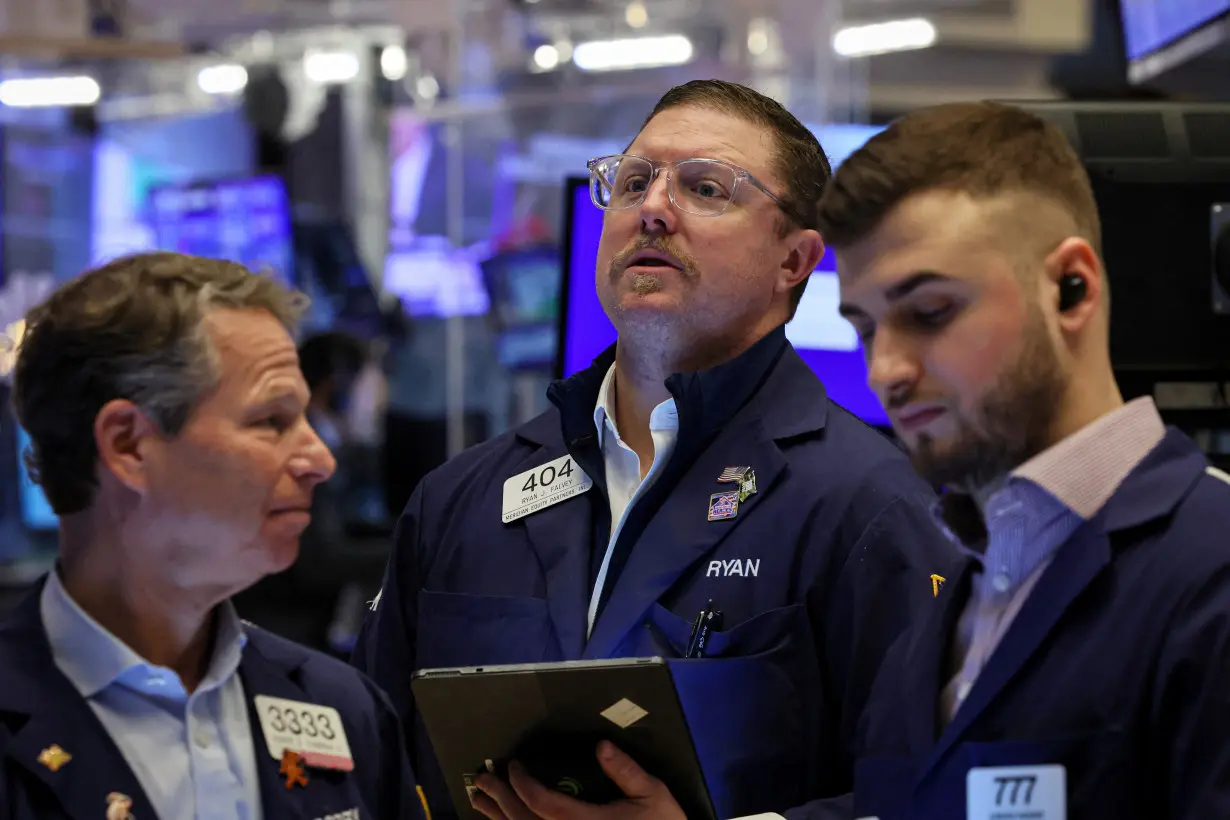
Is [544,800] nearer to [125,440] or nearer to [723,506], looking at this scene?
[723,506]

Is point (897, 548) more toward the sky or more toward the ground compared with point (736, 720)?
more toward the sky

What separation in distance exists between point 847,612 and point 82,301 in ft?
3.92

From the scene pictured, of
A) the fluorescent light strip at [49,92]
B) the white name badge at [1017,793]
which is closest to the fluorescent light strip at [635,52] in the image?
the fluorescent light strip at [49,92]

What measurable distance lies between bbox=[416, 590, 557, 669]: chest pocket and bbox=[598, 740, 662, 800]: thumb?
0.37 metres

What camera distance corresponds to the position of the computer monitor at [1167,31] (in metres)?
3.64

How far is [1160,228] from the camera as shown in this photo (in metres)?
2.53

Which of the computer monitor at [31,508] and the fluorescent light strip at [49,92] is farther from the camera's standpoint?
the fluorescent light strip at [49,92]

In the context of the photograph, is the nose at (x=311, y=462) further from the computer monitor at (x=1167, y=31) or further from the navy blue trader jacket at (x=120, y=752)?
the computer monitor at (x=1167, y=31)

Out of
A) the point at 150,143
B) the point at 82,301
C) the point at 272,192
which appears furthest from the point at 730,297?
the point at 150,143

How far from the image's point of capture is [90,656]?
200 cm

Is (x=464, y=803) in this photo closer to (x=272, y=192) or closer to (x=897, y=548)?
(x=897, y=548)

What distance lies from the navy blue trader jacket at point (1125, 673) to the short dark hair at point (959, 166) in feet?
0.99

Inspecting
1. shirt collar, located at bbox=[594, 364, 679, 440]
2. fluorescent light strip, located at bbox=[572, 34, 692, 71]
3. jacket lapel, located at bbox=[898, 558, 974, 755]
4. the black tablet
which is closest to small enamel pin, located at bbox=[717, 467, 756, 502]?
shirt collar, located at bbox=[594, 364, 679, 440]

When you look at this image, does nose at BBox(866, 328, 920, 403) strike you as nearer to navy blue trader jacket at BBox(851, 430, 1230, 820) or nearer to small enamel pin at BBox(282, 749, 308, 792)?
navy blue trader jacket at BBox(851, 430, 1230, 820)
